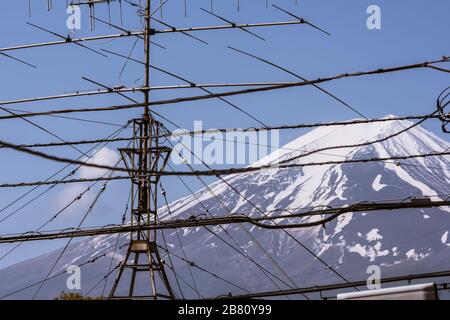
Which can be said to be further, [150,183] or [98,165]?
[150,183]

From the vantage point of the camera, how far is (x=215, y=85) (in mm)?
23625

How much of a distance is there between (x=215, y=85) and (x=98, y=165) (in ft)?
33.0

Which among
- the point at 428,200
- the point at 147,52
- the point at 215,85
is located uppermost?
the point at 147,52
